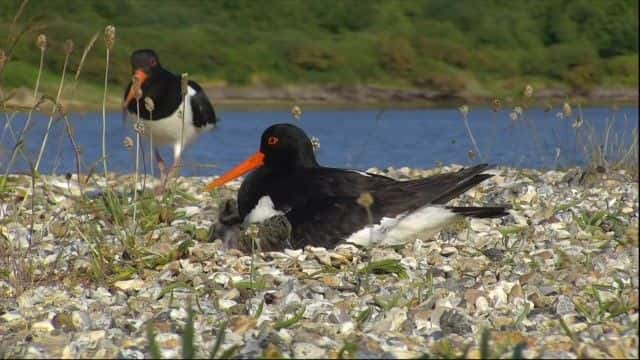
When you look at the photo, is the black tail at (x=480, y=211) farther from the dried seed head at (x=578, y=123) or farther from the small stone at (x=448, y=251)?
the dried seed head at (x=578, y=123)

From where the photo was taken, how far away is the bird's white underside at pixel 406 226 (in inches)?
208

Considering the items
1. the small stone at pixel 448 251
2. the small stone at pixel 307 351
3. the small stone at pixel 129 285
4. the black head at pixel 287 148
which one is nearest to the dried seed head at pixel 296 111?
the black head at pixel 287 148

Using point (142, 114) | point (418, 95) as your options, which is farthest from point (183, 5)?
point (142, 114)

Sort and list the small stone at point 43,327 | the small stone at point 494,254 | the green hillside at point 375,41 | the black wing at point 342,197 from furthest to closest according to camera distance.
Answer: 1. the green hillside at point 375,41
2. the black wing at point 342,197
3. the small stone at point 494,254
4. the small stone at point 43,327

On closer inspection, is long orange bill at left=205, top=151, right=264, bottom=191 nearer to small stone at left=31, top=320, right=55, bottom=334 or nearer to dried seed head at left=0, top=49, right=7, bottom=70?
dried seed head at left=0, top=49, right=7, bottom=70

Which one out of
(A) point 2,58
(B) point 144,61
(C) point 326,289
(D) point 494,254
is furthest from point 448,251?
(B) point 144,61

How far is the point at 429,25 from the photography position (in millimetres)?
38781

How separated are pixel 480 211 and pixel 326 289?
1.17m

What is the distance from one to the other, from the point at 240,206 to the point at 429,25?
33.5 meters

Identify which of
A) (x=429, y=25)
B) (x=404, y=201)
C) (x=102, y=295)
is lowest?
(x=102, y=295)

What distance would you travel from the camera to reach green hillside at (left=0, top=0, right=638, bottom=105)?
3297 centimetres

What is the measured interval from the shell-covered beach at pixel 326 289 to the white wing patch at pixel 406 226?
55 millimetres

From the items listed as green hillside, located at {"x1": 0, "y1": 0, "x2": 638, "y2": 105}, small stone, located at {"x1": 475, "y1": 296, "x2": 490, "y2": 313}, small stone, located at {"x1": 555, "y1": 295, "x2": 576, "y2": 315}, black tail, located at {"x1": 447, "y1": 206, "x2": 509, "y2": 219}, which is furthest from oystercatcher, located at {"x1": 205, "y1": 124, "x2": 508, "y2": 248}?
green hillside, located at {"x1": 0, "y1": 0, "x2": 638, "y2": 105}

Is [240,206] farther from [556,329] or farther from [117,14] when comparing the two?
[117,14]
